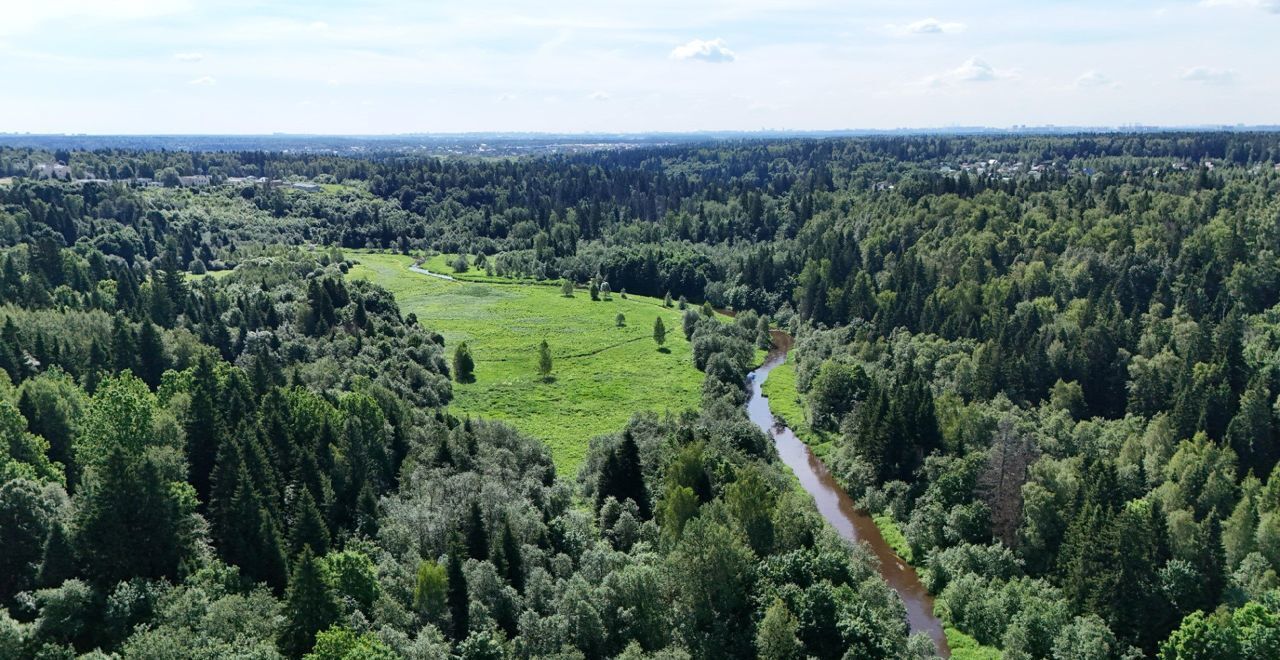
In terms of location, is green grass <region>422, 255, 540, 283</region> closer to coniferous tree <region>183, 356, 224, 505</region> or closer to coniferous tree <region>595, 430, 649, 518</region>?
coniferous tree <region>595, 430, 649, 518</region>

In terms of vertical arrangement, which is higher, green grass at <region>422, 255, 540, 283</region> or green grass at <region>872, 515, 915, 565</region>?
green grass at <region>422, 255, 540, 283</region>

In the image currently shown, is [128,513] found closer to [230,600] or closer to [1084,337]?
[230,600]

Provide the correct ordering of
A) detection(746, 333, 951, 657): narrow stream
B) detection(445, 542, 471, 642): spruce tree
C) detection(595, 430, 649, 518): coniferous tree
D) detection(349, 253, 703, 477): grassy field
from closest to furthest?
detection(445, 542, 471, 642): spruce tree < detection(746, 333, 951, 657): narrow stream < detection(595, 430, 649, 518): coniferous tree < detection(349, 253, 703, 477): grassy field

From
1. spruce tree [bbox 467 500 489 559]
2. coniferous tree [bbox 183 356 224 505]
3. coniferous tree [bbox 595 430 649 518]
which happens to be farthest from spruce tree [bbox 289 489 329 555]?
coniferous tree [bbox 595 430 649 518]

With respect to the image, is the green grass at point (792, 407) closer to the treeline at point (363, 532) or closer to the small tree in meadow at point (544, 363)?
the treeline at point (363, 532)

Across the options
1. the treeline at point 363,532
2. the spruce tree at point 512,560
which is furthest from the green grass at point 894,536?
the spruce tree at point 512,560

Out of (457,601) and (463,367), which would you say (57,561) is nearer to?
(457,601)

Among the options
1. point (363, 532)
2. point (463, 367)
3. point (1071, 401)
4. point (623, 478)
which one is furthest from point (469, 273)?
point (363, 532)
